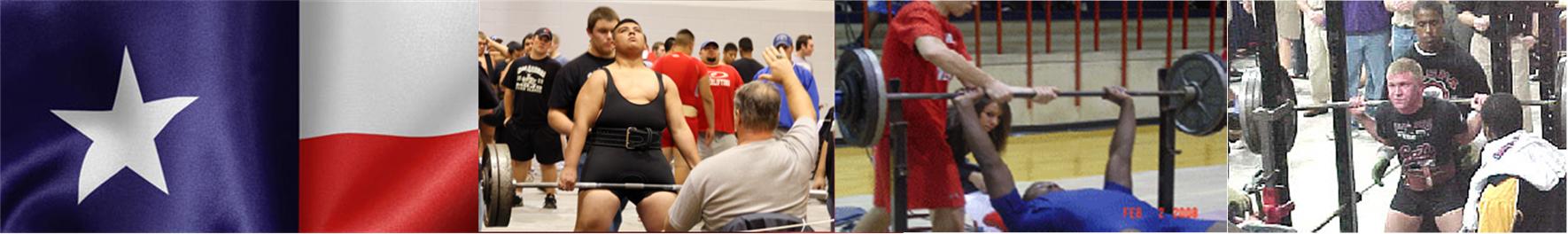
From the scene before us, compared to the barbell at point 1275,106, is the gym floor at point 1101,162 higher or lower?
lower

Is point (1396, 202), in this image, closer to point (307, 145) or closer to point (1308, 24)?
point (1308, 24)

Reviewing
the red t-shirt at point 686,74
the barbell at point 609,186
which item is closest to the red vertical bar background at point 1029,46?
the red t-shirt at point 686,74

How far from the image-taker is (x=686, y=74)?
18.1 feet

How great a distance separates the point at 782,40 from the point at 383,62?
4.07 feet

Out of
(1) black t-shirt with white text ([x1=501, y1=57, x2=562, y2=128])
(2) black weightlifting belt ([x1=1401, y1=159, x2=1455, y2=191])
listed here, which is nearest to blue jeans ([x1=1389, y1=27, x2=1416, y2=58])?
(2) black weightlifting belt ([x1=1401, y1=159, x2=1455, y2=191])

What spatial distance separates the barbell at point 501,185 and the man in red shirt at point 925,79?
2.21 ft

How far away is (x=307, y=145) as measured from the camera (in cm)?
558

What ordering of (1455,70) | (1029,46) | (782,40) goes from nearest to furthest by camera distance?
(782,40)
(1029,46)
(1455,70)

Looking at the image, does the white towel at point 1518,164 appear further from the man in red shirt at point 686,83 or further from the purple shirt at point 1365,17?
the man in red shirt at point 686,83

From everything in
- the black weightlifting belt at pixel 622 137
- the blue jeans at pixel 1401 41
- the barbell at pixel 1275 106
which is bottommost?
the black weightlifting belt at pixel 622 137

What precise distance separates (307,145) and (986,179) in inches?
84.7

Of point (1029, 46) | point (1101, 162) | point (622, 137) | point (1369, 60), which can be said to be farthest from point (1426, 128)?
point (622, 137)

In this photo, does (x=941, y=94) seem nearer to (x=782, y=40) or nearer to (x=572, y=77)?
(x=782, y=40)

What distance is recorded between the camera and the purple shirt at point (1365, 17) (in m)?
5.80
